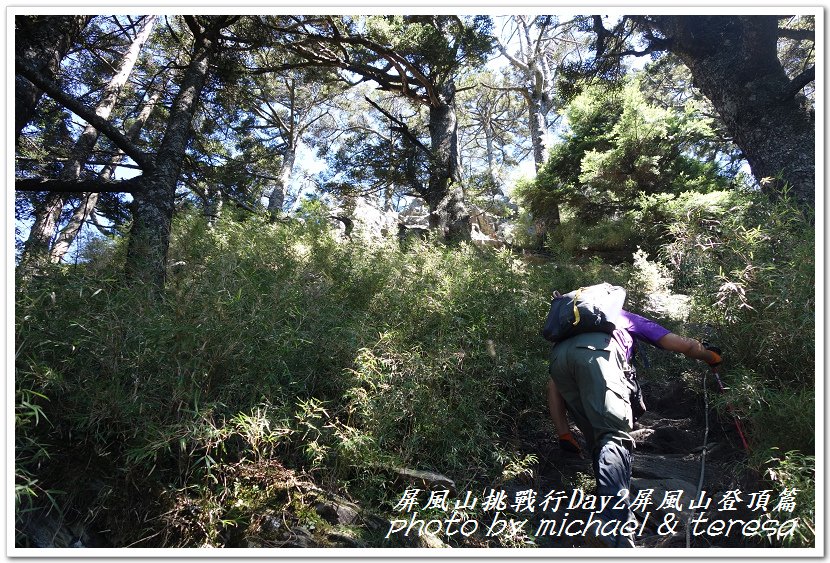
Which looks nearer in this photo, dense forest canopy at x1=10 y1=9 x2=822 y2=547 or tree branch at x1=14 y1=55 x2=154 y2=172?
dense forest canopy at x1=10 y1=9 x2=822 y2=547

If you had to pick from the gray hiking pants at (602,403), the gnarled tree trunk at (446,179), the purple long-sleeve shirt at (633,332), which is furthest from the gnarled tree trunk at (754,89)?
the gnarled tree trunk at (446,179)

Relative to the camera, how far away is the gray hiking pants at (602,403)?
248 centimetres

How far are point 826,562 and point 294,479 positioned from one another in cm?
274

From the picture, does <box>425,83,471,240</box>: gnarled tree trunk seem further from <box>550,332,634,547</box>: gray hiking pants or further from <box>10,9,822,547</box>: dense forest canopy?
<box>550,332,634,547</box>: gray hiking pants

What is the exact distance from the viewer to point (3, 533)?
1.81m

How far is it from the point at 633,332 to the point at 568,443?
1061 millimetres

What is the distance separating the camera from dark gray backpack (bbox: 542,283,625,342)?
9.88ft

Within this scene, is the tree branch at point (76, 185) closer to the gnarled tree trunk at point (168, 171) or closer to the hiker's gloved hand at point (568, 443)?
the gnarled tree trunk at point (168, 171)

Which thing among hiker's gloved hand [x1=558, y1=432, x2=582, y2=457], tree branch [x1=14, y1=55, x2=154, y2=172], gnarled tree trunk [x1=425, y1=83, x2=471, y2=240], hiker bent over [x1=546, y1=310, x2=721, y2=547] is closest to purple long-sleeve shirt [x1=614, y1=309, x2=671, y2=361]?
hiker bent over [x1=546, y1=310, x2=721, y2=547]

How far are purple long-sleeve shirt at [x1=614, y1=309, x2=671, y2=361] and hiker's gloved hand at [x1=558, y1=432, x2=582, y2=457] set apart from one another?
0.81 m

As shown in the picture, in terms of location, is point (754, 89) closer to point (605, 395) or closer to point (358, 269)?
point (605, 395)

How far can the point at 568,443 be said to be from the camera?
332 centimetres

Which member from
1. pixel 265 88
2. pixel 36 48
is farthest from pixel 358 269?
pixel 265 88

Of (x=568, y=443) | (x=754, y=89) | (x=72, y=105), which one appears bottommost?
(x=568, y=443)
